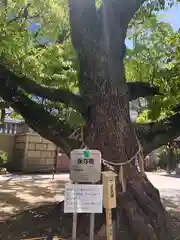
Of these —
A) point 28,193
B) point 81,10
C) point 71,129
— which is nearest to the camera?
point 81,10

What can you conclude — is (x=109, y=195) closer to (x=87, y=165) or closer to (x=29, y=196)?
(x=87, y=165)

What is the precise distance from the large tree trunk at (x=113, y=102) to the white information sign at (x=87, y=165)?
97 centimetres

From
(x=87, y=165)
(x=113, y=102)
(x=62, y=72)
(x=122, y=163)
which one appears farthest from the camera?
(x=62, y=72)

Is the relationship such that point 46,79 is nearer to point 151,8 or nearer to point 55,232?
point 151,8

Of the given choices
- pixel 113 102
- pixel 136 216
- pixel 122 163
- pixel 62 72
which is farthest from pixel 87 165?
pixel 62 72

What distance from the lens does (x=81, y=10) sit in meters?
6.04

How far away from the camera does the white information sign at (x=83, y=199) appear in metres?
4.16

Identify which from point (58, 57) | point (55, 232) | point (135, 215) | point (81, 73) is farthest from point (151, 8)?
point (55, 232)

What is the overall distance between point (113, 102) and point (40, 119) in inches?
67.7

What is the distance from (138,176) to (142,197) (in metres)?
0.39

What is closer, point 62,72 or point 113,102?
point 113,102

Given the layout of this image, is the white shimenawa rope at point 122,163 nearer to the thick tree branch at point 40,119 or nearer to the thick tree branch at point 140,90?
the thick tree branch at point 40,119

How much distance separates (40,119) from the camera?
6641mm

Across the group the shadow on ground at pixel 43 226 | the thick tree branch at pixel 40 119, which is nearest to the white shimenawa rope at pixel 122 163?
the thick tree branch at pixel 40 119
